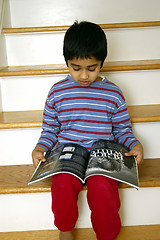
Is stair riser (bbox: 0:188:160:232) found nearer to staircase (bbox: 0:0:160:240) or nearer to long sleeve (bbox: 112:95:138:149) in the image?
staircase (bbox: 0:0:160:240)

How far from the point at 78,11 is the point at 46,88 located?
59 centimetres

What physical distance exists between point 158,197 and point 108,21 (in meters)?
1.07

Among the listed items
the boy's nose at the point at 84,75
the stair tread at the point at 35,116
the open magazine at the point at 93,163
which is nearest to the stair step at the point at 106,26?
the stair tread at the point at 35,116

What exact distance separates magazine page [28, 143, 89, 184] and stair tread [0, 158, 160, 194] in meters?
0.09

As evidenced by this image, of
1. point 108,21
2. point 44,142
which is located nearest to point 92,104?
point 44,142

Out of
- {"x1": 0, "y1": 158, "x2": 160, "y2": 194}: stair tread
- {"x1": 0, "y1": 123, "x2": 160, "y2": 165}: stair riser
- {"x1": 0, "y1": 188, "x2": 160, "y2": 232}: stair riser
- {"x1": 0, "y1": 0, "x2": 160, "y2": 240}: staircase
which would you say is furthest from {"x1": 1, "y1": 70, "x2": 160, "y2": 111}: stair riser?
{"x1": 0, "y1": 188, "x2": 160, "y2": 232}: stair riser

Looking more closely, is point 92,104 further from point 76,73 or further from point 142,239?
point 142,239

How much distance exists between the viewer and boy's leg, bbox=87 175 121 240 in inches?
32.8

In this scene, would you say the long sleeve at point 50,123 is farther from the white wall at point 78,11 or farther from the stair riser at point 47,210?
the white wall at point 78,11

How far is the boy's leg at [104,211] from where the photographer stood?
0.83 m

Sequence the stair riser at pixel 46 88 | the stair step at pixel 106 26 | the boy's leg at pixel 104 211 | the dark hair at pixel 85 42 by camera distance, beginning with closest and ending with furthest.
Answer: the boy's leg at pixel 104 211 < the dark hair at pixel 85 42 < the stair riser at pixel 46 88 < the stair step at pixel 106 26

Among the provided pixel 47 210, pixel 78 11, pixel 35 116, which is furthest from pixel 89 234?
pixel 78 11

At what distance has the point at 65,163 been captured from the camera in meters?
0.92

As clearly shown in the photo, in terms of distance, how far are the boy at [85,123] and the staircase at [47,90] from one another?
0.28 ft
